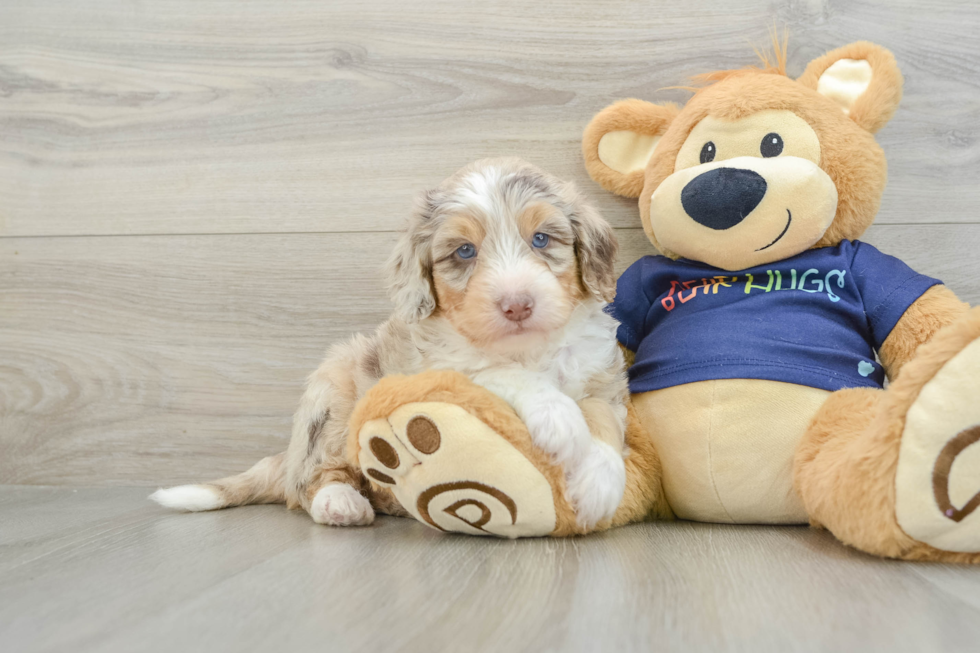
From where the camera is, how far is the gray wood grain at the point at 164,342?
2.33 metres

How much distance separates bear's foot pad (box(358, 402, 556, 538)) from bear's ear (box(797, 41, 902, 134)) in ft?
4.08

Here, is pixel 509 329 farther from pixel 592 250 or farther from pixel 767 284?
pixel 767 284

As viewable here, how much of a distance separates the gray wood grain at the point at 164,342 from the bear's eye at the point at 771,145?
1.18 m

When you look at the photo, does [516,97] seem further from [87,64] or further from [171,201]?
[87,64]

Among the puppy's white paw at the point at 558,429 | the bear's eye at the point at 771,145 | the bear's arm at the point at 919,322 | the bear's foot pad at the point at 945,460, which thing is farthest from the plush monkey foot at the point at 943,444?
the bear's eye at the point at 771,145

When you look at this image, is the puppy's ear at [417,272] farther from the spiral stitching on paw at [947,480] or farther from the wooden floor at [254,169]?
the spiral stitching on paw at [947,480]

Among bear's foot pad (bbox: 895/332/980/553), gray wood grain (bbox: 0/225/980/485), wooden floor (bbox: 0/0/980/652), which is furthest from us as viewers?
gray wood grain (bbox: 0/225/980/485)

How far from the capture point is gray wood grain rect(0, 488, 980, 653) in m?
0.94

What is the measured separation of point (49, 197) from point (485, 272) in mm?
1784

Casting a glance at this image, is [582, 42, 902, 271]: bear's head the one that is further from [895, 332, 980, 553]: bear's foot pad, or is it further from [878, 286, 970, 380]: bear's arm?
[895, 332, 980, 553]: bear's foot pad

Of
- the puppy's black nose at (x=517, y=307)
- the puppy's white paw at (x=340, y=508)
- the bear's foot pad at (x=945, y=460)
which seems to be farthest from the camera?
the puppy's white paw at (x=340, y=508)

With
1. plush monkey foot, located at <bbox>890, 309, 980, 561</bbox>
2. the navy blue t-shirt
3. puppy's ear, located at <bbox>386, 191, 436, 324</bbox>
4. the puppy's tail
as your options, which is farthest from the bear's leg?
the puppy's tail

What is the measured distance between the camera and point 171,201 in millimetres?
2395

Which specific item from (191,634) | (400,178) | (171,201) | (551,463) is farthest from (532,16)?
(191,634)
